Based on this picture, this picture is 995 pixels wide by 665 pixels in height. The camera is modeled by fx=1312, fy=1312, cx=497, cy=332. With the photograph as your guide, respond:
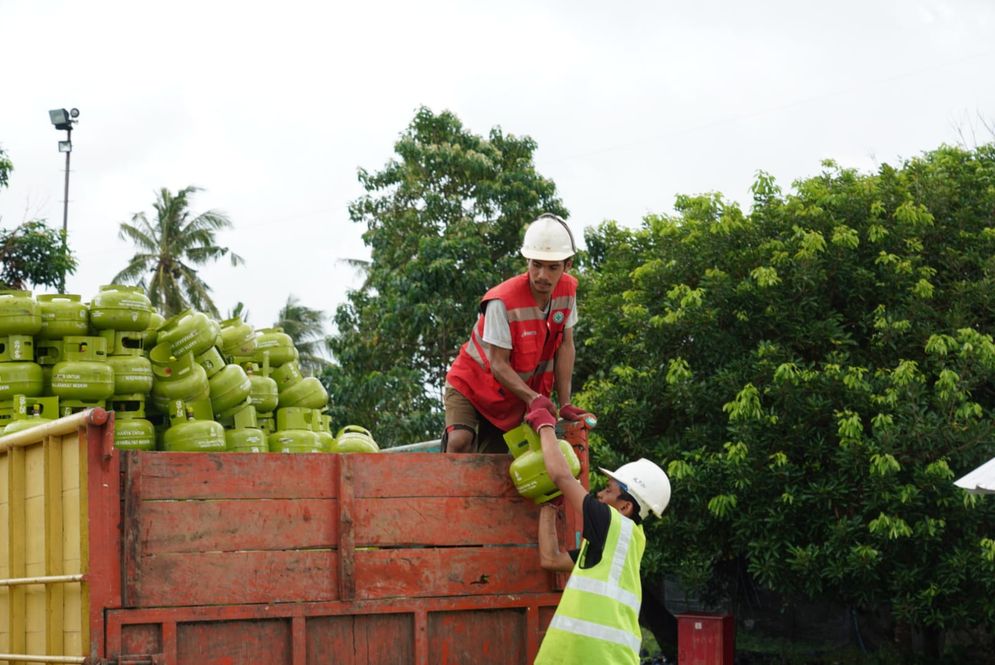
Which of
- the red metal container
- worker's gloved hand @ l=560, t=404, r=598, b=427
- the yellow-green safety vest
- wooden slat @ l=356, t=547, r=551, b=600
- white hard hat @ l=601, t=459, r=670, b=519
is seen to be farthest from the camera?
the red metal container

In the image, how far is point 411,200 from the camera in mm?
23578

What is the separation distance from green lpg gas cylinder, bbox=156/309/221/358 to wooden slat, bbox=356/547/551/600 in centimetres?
185

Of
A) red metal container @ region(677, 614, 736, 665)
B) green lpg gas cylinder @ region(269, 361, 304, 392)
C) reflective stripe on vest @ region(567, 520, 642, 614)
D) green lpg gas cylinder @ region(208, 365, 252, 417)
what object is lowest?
red metal container @ region(677, 614, 736, 665)

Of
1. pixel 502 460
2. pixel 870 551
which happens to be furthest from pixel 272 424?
pixel 870 551

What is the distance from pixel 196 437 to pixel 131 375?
1.58ft

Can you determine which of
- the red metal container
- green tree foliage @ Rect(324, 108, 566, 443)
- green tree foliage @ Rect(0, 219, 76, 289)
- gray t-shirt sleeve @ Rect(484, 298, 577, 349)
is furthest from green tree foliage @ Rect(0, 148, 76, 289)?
gray t-shirt sleeve @ Rect(484, 298, 577, 349)

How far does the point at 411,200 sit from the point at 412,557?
60.8ft

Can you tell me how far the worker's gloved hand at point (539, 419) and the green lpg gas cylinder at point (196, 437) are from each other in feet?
5.02

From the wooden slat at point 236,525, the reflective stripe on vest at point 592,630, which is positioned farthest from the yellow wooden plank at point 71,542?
the reflective stripe on vest at point 592,630

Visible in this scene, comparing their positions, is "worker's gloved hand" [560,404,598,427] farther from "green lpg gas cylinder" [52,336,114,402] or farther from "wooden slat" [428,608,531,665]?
"green lpg gas cylinder" [52,336,114,402]

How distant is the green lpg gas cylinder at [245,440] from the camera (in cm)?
648

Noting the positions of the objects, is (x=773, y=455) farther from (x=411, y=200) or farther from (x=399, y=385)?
(x=411, y=200)

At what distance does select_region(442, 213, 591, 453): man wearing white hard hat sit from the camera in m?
5.92

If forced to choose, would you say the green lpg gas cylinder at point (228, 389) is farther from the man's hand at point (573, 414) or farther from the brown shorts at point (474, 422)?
the man's hand at point (573, 414)
